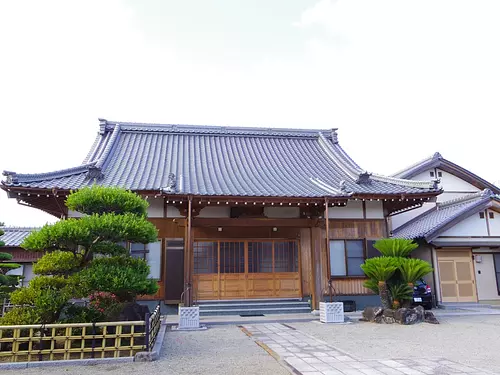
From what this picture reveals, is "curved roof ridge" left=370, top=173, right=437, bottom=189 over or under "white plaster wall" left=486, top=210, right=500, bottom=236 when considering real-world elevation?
over

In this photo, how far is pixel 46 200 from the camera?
11281 millimetres

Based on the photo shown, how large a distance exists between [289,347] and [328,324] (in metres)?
3.33

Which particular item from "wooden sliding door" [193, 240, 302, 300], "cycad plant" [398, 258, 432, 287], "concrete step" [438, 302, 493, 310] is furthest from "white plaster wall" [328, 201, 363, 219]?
"concrete step" [438, 302, 493, 310]

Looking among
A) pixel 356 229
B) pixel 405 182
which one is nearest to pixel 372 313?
pixel 356 229

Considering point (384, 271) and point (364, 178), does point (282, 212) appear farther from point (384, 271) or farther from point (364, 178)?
point (384, 271)

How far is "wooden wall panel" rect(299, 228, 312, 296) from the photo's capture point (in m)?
12.8

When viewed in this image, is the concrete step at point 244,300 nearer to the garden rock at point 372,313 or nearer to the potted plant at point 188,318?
the potted plant at point 188,318

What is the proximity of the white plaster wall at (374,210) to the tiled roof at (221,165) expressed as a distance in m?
0.64

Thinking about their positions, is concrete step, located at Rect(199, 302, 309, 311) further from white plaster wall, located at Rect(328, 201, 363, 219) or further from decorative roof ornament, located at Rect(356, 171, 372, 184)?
decorative roof ornament, located at Rect(356, 171, 372, 184)

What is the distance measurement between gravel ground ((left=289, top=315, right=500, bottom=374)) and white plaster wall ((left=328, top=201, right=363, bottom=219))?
3.70 metres

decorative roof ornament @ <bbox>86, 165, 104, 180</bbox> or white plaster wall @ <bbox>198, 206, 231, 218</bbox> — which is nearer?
decorative roof ornament @ <bbox>86, 165, 104, 180</bbox>

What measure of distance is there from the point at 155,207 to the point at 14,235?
10637mm

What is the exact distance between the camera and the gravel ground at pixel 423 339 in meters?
6.46

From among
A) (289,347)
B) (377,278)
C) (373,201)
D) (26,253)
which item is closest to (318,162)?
(373,201)
